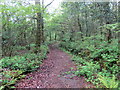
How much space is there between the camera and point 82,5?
39.4ft

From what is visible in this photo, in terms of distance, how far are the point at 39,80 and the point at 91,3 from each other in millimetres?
11266

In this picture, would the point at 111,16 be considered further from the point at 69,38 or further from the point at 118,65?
the point at 69,38

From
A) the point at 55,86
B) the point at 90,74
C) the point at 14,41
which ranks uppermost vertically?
the point at 14,41

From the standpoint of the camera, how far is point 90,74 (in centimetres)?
479

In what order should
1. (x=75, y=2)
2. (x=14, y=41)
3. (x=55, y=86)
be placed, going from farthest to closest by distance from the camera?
(x=75, y=2), (x=14, y=41), (x=55, y=86)

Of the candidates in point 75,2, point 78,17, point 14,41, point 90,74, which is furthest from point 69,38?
point 90,74

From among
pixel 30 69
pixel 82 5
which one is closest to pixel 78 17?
pixel 82 5

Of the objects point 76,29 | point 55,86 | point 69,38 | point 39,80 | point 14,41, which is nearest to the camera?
point 55,86

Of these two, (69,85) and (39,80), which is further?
(39,80)

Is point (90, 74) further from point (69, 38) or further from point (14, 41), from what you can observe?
point (69, 38)

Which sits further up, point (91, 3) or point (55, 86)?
point (91, 3)

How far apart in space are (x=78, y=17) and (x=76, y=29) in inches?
96.4

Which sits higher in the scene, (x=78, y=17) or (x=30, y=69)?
(x=78, y=17)

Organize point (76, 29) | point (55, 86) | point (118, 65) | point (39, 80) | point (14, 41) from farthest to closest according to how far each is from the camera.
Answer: point (76, 29)
point (14, 41)
point (118, 65)
point (39, 80)
point (55, 86)
